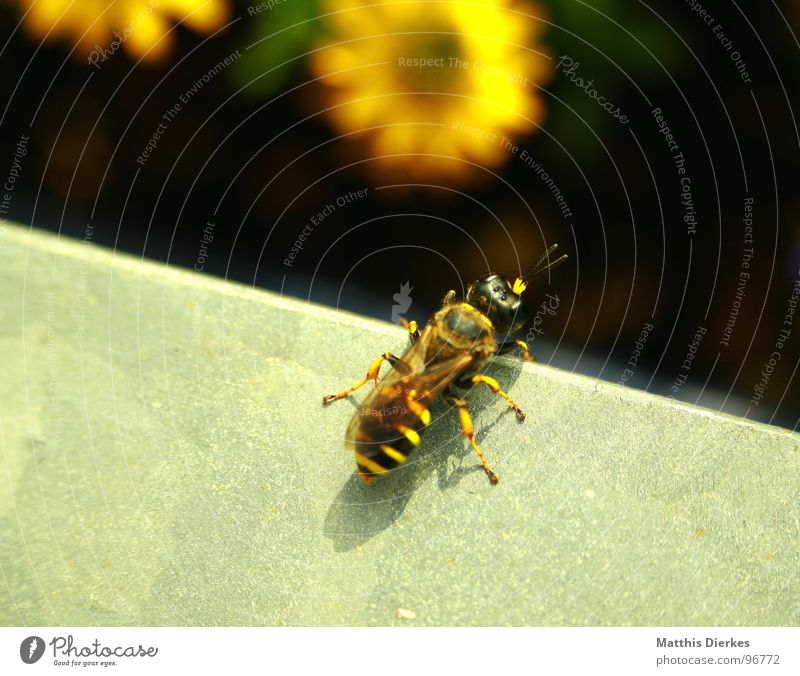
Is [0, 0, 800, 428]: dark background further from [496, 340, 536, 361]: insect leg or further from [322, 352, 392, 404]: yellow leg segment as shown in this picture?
[322, 352, 392, 404]: yellow leg segment

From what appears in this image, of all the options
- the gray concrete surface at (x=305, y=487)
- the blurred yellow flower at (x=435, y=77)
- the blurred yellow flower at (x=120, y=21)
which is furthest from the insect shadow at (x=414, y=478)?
the blurred yellow flower at (x=120, y=21)

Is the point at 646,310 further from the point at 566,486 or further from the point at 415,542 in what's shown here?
the point at 415,542

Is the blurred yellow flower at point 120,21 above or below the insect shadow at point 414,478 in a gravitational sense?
above

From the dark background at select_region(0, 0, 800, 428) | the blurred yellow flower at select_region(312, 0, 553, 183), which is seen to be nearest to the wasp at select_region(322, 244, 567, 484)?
the dark background at select_region(0, 0, 800, 428)

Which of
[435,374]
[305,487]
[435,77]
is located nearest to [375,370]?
[435,374]

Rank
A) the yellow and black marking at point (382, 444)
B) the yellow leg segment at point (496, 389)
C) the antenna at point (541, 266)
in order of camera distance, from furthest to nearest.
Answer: the antenna at point (541, 266) < the yellow leg segment at point (496, 389) < the yellow and black marking at point (382, 444)

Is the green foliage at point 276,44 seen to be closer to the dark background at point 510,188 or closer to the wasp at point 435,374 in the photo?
the dark background at point 510,188

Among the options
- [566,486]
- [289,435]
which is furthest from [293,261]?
[566,486]
